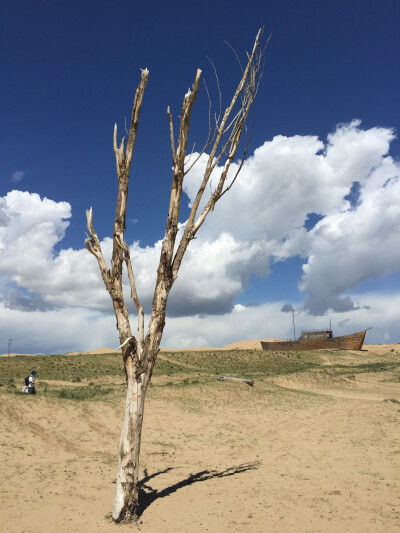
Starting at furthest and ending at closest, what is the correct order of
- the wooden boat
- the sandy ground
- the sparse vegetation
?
the wooden boat → the sparse vegetation → the sandy ground

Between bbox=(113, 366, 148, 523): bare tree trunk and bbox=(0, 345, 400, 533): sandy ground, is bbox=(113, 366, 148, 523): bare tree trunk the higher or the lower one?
the higher one

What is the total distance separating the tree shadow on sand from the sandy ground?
29mm

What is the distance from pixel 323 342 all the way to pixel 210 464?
6311cm

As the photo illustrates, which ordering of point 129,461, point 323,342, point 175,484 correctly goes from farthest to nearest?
1. point 323,342
2. point 175,484
3. point 129,461

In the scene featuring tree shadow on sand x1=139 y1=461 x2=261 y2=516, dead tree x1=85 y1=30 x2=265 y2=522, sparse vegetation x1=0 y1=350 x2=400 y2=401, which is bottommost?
tree shadow on sand x1=139 y1=461 x2=261 y2=516

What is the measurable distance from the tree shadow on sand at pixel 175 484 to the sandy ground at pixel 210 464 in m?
0.03

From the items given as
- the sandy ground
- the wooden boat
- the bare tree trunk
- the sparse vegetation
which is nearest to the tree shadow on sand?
the sandy ground

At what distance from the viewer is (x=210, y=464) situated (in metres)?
12.5

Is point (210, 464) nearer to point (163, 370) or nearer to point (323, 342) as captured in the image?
point (163, 370)

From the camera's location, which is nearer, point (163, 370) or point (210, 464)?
point (210, 464)

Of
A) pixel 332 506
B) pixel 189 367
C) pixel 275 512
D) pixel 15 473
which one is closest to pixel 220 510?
pixel 275 512

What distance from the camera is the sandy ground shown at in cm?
784

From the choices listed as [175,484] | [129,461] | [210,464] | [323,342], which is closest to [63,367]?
[210,464]

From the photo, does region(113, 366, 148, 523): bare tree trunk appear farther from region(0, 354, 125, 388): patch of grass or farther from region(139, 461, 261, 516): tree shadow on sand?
region(0, 354, 125, 388): patch of grass
